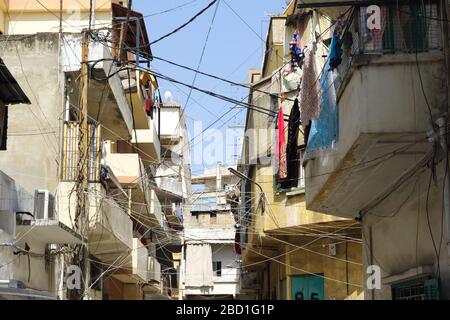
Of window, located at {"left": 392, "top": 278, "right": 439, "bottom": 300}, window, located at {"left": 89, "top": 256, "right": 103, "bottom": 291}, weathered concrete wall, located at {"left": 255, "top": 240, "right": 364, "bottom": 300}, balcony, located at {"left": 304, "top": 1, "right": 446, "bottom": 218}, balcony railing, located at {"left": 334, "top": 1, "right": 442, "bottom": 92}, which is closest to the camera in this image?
balcony, located at {"left": 304, "top": 1, "right": 446, "bottom": 218}

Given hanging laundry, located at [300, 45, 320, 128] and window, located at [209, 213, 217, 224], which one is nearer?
hanging laundry, located at [300, 45, 320, 128]

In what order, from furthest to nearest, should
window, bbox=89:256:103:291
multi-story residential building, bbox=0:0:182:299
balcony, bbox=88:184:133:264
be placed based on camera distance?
window, bbox=89:256:103:291
balcony, bbox=88:184:133:264
multi-story residential building, bbox=0:0:182:299

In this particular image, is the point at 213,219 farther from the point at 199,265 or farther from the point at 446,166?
the point at 446,166

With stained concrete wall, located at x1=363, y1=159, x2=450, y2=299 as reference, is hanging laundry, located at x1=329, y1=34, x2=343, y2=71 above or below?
above

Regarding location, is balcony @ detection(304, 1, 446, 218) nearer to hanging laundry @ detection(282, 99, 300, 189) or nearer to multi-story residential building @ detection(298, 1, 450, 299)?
multi-story residential building @ detection(298, 1, 450, 299)

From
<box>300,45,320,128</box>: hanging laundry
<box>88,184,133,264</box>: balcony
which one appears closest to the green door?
<box>88,184,133,264</box>: balcony

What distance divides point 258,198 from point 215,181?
42679 millimetres

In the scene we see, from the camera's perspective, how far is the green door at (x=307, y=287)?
19469 mm

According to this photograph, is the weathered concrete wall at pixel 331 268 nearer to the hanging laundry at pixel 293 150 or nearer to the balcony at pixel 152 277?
the hanging laundry at pixel 293 150

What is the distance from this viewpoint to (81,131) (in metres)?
16.3

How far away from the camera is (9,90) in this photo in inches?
566

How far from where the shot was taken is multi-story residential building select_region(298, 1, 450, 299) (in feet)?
28.1

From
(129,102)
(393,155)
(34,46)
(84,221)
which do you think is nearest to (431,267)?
(393,155)

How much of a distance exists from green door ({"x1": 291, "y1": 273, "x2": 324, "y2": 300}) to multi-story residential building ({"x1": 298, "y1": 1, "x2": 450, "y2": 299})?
836 centimetres
